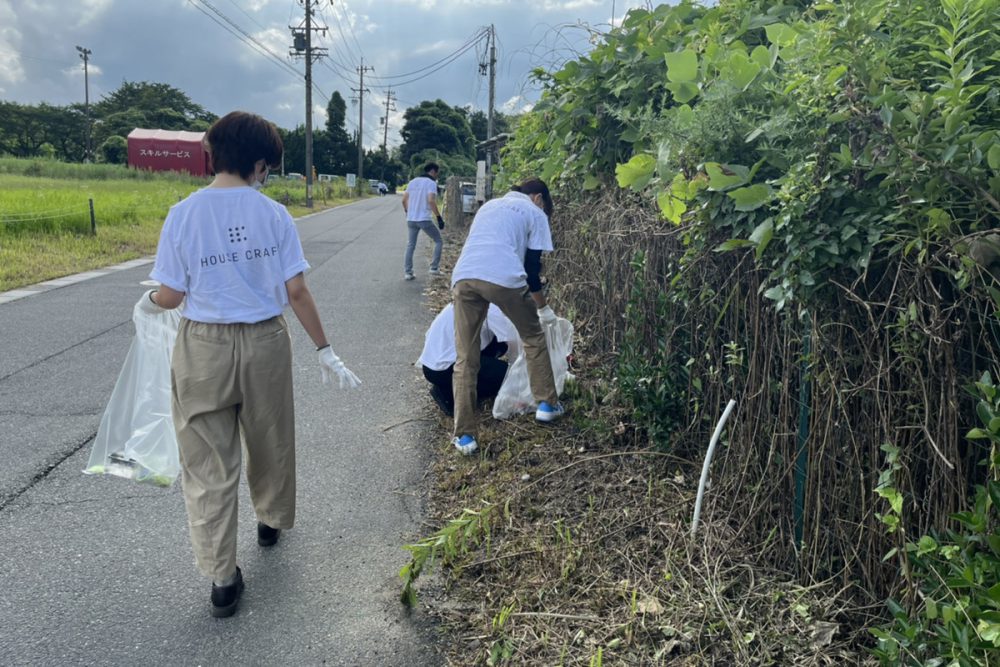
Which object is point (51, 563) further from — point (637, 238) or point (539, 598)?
point (637, 238)

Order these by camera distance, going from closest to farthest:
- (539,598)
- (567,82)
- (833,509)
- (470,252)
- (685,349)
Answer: (833,509) → (539,598) → (685,349) → (470,252) → (567,82)

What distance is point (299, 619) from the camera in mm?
2805

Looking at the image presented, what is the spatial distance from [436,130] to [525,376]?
Answer: 212ft

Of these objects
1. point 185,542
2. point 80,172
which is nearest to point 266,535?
point 185,542

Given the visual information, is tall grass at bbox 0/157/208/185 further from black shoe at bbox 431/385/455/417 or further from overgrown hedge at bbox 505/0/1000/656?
overgrown hedge at bbox 505/0/1000/656

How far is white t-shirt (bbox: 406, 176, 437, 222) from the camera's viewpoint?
11.2 meters

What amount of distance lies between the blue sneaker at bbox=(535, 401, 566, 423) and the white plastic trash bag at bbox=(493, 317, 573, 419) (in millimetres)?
139

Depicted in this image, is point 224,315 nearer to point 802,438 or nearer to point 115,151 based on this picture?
point 802,438

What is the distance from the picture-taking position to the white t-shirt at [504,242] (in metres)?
4.29

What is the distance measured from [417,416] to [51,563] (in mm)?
2485

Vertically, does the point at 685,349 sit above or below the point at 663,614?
above

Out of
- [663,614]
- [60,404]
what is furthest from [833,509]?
[60,404]

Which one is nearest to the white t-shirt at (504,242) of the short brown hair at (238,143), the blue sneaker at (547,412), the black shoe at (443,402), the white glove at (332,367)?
the blue sneaker at (547,412)

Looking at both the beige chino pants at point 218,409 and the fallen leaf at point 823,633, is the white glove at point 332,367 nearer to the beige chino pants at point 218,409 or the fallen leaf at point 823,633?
the beige chino pants at point 218,409
